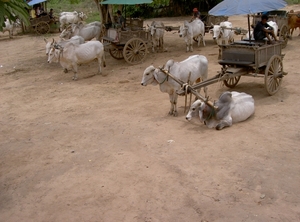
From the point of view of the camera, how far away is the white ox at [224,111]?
6.68 m

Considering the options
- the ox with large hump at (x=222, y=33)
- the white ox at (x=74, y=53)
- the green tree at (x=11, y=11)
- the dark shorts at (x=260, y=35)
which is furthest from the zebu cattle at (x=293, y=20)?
the green tree at (x=11, y=11)

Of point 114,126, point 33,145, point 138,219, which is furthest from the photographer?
point 114,126

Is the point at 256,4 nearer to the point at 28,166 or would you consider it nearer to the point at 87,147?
the point at 87,147

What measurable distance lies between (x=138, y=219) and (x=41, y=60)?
12.0 metres

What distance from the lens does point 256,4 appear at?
24.5ft

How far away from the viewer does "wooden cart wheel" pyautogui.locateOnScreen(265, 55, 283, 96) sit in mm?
7867

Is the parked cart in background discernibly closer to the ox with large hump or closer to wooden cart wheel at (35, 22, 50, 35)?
wooden cart wheel at (35, 22, 50, 35)

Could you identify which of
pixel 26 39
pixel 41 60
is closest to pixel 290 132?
pixel 41 60

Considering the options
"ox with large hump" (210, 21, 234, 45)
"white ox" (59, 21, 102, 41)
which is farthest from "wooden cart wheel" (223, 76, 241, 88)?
"white ox" (59, 21, 102, 41)

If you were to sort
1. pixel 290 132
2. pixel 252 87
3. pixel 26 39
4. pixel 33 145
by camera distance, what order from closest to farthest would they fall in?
pixel 290 132 < pixel 33 145 < pixel 252 87 < pixel 26 39

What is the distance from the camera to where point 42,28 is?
21875 mm

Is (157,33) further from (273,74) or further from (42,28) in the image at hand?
(42,28)

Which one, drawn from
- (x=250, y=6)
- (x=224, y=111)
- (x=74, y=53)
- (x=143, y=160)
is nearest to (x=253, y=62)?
(x=250, y=6)

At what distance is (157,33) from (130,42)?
2332 millimetres
